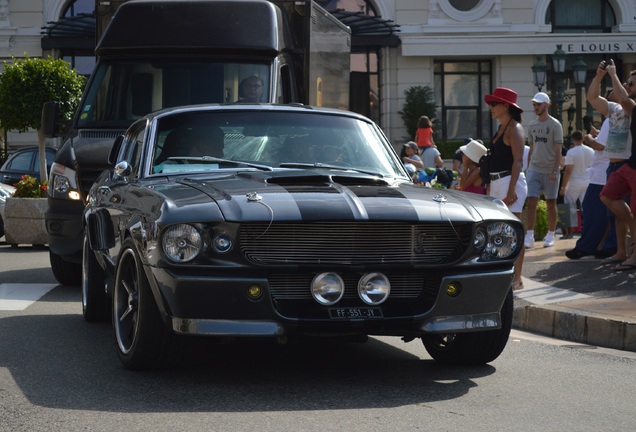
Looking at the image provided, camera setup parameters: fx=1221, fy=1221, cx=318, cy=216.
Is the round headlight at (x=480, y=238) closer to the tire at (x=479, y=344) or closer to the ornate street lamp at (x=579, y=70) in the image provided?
the tire at (x=479, y=344)

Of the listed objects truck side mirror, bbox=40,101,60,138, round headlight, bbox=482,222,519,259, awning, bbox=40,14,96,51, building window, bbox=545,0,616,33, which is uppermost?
building window, bbox=545,0,616,33

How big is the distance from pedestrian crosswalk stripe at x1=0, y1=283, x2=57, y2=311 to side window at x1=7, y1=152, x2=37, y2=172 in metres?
13.7

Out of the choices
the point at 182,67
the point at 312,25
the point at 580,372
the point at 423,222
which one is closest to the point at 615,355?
the point at 580,372

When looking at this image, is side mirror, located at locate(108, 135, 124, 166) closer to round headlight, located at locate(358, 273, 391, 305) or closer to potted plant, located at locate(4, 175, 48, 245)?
round headlight, located at locate(358, 273, 391, 305)

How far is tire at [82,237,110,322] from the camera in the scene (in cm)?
889

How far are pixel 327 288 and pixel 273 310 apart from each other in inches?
11.7

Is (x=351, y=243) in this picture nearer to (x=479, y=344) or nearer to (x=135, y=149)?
(x=479, y=344)

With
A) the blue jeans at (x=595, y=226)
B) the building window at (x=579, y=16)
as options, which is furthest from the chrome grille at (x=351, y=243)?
the building window at (x=579, y=16)

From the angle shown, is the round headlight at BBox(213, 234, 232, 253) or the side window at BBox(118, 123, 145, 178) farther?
the side window at BBox(118, 123, 145, 178)

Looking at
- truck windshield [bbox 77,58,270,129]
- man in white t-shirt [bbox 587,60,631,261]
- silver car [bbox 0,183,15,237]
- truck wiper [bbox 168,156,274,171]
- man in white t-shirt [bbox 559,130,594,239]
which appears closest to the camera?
truck wiper [bbox 168,156,274,171]

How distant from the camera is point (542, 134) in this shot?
14.5 meters

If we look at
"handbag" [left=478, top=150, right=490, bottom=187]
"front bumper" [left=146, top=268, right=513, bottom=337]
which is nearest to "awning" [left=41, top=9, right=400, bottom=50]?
"handbag" [left=478, top=150, right=490, bottom=187]

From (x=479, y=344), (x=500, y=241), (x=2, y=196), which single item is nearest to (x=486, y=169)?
(x=479, y=344)

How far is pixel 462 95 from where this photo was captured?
3803 cm
